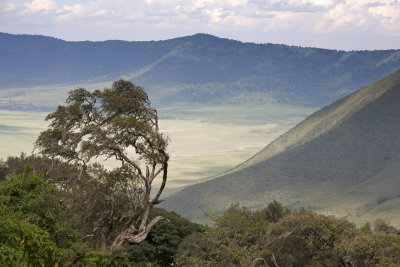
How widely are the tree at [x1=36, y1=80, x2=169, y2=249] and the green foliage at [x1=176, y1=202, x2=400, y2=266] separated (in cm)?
368

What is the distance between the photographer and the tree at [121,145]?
27.3 metres

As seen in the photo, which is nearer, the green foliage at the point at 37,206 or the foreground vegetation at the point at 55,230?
the foreground vegetation at the point at 55,230

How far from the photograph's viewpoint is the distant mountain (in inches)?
3302

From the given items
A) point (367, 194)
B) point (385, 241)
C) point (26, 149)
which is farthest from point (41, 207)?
point (26, 149)

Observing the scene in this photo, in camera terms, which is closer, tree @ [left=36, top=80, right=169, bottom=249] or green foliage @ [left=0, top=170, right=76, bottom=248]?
green foliage @ [left=0, top=170, right=76, bottom=248]

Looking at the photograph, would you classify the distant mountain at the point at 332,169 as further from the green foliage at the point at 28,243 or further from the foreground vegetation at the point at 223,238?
the green foliage at the point at 28,243

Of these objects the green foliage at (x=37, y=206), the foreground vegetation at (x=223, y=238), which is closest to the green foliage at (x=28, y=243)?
the green foliage at (x=37, y=206)

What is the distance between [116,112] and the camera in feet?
98.1

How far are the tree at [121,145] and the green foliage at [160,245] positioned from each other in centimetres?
219

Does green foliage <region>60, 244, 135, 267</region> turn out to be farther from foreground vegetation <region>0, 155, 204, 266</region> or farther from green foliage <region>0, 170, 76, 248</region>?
green foliage <region>0, 170, 76, 248</region>

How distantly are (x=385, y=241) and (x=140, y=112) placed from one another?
41.8ft

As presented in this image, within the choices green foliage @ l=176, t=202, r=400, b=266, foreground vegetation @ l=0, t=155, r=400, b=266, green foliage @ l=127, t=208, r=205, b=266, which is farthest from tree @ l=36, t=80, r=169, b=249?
green foliage @ l=176, t=202, r=400, b=266

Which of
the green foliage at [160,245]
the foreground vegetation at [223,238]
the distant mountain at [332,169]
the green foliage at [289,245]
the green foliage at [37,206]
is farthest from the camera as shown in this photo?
the distant mountain at [332,169]

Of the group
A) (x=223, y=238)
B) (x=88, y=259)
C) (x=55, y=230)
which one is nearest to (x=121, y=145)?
(x=223, y=238)
